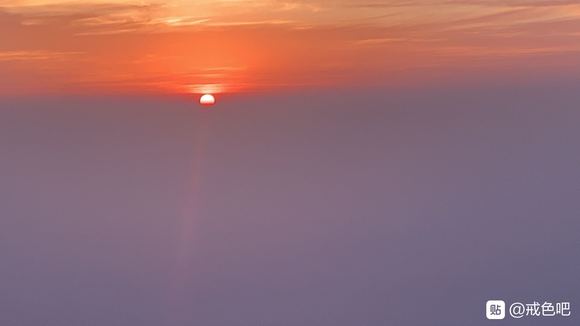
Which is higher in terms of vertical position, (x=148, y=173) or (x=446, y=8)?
(x=446, y=8)

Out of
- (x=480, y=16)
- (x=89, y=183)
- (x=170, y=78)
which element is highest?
(x=480, y=16)

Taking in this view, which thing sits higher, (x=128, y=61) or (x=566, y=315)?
(x=128, y=61)

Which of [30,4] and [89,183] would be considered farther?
[89,183]

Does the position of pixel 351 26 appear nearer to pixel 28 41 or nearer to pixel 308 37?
pixel 308 37

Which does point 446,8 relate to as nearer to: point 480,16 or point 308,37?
point 480,16

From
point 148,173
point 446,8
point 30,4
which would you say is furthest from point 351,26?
point 30,4

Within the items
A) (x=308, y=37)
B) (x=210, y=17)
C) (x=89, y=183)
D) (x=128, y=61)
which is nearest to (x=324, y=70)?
(x=308, y=37)
